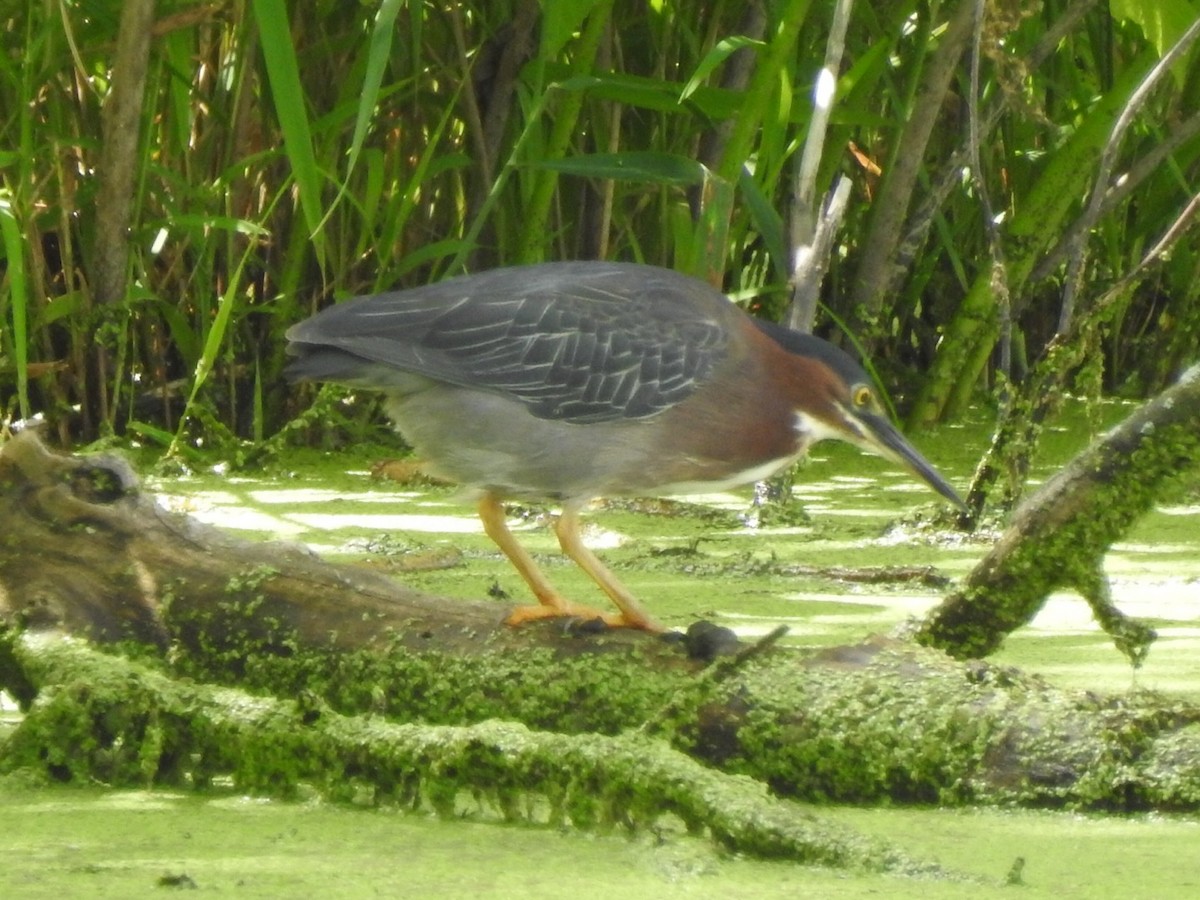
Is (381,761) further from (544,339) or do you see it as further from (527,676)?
(544,339)

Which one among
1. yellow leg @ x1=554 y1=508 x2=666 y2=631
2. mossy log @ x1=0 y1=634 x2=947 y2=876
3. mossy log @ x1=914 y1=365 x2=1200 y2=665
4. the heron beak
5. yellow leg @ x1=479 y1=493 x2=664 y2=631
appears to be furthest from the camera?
the heron beak

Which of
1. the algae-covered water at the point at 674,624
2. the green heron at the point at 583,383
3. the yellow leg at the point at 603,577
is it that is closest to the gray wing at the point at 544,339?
the green heron at the point at 583,383

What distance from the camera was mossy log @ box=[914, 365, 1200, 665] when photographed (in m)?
2.58

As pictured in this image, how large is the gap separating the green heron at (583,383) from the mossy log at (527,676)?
482 mm

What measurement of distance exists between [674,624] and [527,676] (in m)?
0.75

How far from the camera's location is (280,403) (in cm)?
509

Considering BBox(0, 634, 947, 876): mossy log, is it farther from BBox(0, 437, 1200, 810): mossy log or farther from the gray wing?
the gray wing

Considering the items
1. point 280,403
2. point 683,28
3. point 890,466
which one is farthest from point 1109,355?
point 280,403

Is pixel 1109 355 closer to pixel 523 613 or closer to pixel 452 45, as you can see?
pixel 452 45

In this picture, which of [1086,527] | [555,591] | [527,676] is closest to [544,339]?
[555,591]

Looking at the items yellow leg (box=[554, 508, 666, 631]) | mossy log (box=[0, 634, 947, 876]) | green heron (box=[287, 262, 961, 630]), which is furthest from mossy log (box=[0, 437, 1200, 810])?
green heron (box=[287, 262, 961, 630])

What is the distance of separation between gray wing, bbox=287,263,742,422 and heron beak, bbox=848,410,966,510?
31 cm

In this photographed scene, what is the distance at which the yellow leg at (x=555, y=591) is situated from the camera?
2703 mm

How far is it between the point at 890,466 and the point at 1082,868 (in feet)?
10.8
